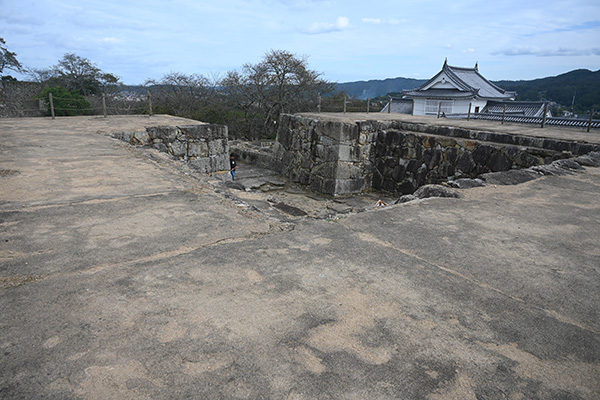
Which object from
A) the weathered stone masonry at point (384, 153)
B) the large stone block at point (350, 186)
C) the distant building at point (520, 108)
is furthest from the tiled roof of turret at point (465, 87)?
the large stone block at point (350, 186)

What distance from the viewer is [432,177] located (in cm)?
928

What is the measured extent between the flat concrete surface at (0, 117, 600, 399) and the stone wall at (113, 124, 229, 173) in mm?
4407

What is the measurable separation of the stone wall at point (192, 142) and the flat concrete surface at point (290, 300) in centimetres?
441

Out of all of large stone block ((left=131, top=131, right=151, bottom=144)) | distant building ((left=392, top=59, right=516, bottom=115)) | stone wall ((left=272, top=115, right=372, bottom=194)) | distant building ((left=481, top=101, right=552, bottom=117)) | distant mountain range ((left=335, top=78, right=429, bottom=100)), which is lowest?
stone wall ((left=272, top=115, right=372, bottom=194))

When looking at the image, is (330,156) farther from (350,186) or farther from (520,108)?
(520,108)

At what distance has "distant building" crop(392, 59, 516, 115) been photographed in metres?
23.9

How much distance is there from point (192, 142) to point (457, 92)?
69.8 ft

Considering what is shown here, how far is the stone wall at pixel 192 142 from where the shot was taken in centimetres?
784

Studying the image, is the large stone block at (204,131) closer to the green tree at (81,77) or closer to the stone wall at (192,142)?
the stone wall at (192,142)

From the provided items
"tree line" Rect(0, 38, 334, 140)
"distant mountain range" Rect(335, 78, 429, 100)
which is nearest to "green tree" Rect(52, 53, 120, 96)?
"tree line" Rect(0, 38, 334, 140)

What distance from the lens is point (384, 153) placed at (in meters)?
10.5

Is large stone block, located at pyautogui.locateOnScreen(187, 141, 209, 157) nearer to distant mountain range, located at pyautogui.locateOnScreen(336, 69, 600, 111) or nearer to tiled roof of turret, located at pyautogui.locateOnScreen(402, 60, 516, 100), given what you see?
tiled roof of turret, located at pyautogui.locateOnScreen(402, 60, 516, 100)

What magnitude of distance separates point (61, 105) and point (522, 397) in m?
18.7

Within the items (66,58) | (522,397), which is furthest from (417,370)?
(66,58)
